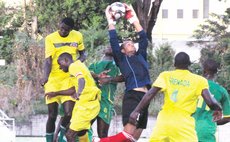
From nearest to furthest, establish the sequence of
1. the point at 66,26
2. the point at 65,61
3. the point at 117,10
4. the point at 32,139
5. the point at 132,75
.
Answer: the point at 132,75
the point at 65,61
the point at 117,10
the point at 66,26
the point at 32,139

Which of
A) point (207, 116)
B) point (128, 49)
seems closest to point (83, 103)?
point (128, 49)

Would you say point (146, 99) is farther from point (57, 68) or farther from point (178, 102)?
point (57, 68)

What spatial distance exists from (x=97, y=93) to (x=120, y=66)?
→ 1.88 feet

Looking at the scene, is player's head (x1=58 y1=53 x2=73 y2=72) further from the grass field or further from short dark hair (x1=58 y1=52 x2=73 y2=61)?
the grass field

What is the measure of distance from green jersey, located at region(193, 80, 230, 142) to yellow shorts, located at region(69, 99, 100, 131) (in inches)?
71.7

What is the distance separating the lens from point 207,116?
10797mm

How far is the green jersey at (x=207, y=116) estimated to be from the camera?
10727 millimetres

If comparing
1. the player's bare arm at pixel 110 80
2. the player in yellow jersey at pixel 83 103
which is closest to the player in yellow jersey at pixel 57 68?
the player's bare arm at pixel 110 80

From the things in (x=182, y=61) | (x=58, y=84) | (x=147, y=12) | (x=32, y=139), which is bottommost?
(x=32, y=139)

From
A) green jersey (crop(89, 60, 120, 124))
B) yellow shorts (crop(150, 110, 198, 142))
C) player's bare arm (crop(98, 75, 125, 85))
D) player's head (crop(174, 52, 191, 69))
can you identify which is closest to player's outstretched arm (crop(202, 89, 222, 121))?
yellow shorts (crop(150, 110, 198, 142))

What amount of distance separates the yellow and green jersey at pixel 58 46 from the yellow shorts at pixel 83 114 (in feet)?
4.11

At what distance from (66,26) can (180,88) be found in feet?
11.4

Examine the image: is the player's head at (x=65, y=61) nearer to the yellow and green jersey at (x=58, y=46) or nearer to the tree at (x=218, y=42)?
the yellow and green jersey at (x=58, y=46)

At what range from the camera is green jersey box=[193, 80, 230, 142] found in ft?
35.2
